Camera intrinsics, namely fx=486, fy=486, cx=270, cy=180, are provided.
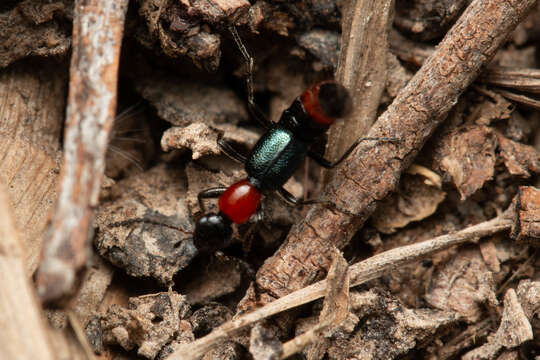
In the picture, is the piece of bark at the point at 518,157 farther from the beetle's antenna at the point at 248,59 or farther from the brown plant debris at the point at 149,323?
the brown plant debris at the point at 149,323

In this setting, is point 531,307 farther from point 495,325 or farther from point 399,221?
point 399,221

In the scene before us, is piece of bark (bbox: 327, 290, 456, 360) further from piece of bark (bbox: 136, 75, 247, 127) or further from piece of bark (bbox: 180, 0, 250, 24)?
piece of bark (bbox: 180, 0, 250, 24)

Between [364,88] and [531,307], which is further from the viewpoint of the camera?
[364,88]

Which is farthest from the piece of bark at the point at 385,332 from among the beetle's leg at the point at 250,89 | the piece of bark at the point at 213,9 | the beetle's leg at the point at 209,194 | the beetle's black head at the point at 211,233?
the piece of bark at the point at 213,9

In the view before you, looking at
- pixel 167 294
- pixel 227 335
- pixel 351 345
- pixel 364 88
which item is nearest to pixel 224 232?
pixel 167 294

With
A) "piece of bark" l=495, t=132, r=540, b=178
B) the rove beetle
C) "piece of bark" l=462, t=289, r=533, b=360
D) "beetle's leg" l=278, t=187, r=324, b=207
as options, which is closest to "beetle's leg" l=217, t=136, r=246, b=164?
the rove beetle

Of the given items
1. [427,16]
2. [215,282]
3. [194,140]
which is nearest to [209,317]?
[215,282]
